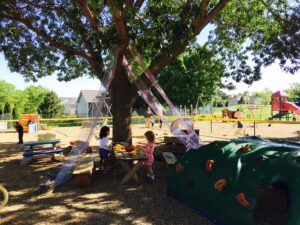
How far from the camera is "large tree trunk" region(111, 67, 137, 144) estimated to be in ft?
32.6

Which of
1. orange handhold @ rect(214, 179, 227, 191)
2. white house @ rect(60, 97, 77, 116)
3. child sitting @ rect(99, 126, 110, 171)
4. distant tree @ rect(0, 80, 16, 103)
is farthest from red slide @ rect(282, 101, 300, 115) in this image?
white house @ rect(60, 97, 77, 116)

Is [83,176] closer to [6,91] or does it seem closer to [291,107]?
[291,107]

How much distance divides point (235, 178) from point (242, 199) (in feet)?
1.26

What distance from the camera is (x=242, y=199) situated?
14.2 ft

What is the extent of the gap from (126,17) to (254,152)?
5162 millimetres

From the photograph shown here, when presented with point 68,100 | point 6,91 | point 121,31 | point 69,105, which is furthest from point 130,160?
point 68,100

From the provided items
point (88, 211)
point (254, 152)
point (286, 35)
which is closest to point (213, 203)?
point (254, 152)

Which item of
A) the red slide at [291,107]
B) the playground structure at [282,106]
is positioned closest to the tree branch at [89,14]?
the playground structure at [282,106]

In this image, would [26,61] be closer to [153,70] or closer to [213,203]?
[153,70]

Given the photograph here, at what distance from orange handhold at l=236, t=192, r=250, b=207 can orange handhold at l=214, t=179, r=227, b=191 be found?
37 cm

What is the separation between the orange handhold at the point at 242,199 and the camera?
426 cm

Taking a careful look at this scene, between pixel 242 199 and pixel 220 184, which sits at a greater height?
pixel 220 184

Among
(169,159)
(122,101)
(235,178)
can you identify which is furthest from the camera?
(122,101)

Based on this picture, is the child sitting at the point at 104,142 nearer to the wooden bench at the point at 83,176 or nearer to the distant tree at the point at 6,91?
the wooden bench at the point at 83,176
